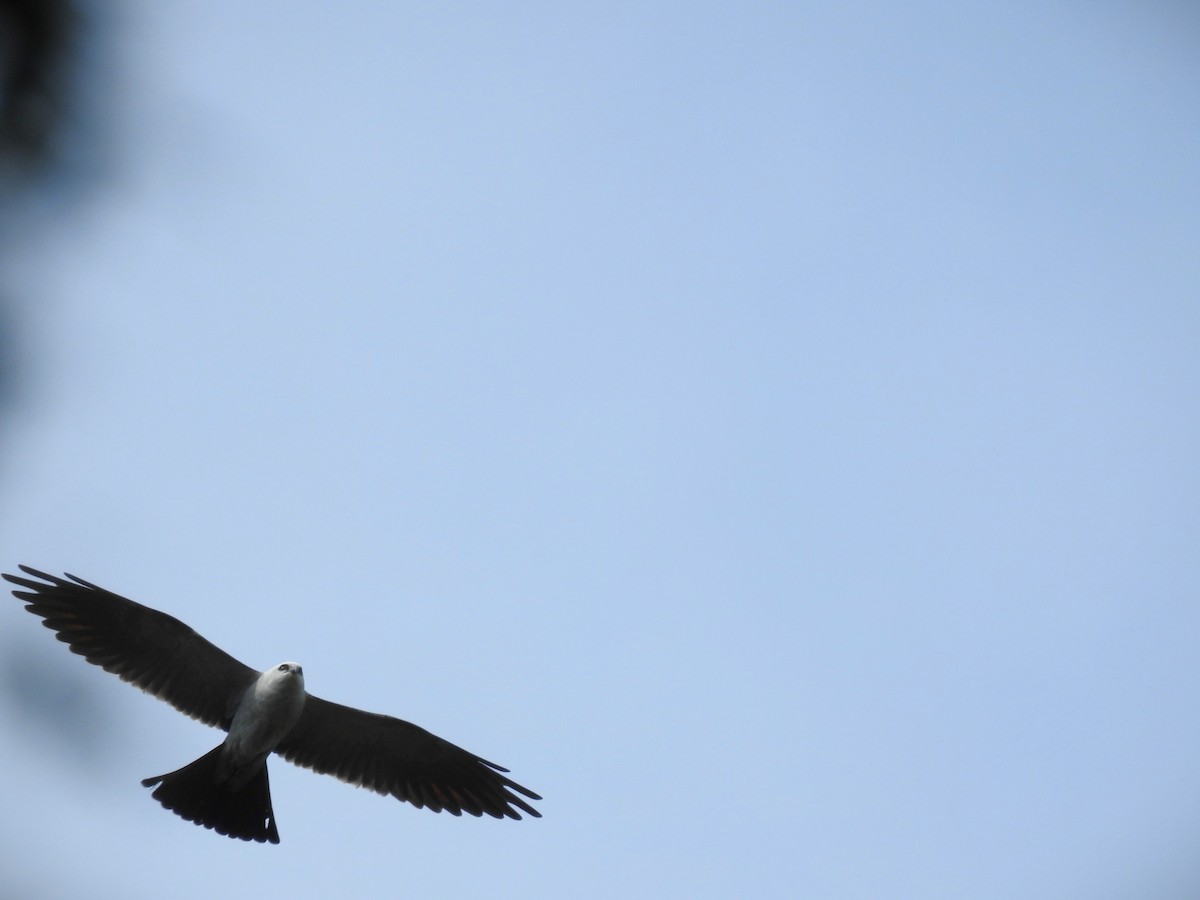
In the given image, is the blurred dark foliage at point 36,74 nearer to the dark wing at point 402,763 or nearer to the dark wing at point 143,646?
the dark wing at point 143,646

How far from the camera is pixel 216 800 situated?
1047cm

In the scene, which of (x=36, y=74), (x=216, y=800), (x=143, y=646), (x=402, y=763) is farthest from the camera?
(x=402, y=763)

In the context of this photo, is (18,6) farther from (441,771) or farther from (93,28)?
(441,771)

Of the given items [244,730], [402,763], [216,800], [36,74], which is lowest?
[36,74]

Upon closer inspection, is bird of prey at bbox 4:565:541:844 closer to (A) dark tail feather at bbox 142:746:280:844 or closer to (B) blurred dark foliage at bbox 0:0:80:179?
(A) dark tail feather at bbox 142:746:280:844

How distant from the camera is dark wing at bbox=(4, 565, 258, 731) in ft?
34.9

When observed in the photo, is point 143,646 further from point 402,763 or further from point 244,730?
point 402,763

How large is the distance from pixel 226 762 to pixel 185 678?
1.01m

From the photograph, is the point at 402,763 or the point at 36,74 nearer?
the point at 36,74

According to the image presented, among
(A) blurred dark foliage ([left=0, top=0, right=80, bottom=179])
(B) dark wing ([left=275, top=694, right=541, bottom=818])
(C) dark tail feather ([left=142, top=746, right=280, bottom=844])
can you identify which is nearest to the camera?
(A) blurred dark foliage ([left=0, top=0, right=80, bottom=179])

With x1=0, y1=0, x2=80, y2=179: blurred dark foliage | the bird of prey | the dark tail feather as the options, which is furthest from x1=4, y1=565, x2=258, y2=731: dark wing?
x1=0, y1=0, x2=80, y2=179: blurred dark foliage

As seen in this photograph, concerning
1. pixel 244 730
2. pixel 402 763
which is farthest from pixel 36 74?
pixel 402 763

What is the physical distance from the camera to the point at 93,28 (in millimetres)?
1559

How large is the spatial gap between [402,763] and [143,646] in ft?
9.49
